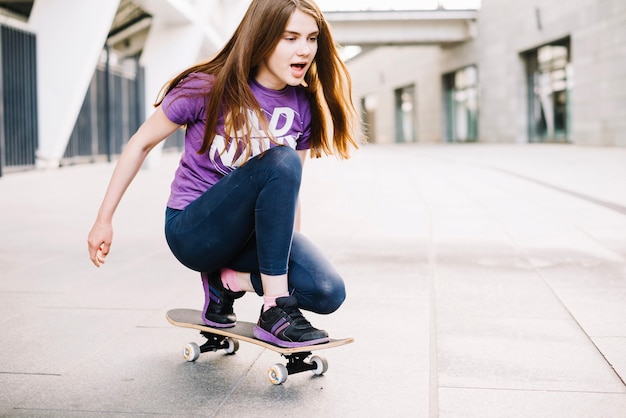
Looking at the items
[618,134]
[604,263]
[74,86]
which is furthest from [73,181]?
[618,134]

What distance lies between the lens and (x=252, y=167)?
2.84 m

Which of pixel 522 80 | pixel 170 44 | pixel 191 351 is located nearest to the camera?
pixel 191 351

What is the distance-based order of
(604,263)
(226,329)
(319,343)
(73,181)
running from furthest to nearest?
(73,181)
(604,263)
(226,329)
(319,343)

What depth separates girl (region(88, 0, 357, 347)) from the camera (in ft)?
9.28

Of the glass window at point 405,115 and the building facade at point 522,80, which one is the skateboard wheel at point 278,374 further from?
the glass window at point 405,115

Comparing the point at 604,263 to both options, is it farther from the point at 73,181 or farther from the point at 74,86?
the point at 74,86

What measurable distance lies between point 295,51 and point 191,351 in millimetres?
1188

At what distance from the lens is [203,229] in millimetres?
2934

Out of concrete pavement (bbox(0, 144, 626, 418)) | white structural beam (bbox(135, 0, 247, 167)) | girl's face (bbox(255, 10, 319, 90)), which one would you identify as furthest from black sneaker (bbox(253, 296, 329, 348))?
white structural beam (bbox(135, 0, 247, 167))

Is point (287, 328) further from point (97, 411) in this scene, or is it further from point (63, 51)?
point (63, 51)

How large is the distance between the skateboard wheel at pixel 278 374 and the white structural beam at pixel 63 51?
1451 centimetres

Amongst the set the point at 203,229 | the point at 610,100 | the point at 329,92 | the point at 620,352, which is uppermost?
the point at 610,100

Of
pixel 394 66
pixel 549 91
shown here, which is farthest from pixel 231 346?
pixel 394 66

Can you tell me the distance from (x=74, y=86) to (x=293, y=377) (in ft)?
48.0
